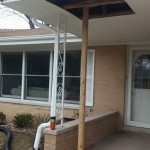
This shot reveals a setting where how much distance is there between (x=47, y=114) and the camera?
969 cm

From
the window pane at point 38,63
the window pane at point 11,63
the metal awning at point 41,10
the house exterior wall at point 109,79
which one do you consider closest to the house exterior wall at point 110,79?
the house exterior wall at point 109,79

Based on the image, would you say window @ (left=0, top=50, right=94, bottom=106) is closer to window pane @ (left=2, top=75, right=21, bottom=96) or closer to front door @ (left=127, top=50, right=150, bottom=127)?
window pane @ (left=2, top=75, right=21, bottom=96)

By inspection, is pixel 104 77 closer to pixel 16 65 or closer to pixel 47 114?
pixel 47 114

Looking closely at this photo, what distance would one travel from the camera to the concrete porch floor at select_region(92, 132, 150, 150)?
647cm

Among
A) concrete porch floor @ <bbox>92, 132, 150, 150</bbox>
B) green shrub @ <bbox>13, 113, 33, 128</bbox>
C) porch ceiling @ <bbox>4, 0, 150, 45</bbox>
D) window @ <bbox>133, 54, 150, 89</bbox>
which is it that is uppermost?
porch ceiling @ <bbox>4, 0, 150, 45</bbox>

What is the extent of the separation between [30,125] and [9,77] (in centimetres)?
294

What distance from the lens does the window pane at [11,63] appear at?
1097 cm

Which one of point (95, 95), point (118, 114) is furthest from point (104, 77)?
point (118, 114)

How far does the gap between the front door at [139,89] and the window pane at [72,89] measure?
1914 millimetres

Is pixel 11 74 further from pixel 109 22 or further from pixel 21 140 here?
pixel 109 22

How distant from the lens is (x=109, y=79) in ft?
28.3

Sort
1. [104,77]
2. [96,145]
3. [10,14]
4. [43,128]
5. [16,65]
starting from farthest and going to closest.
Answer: [10,14]
[16,65]
[104,77]
[96,145]
[43,128]

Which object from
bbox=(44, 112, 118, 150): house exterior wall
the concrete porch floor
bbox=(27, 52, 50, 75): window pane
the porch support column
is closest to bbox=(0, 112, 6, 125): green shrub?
bbox=(27, 52, 50, 75): window pane

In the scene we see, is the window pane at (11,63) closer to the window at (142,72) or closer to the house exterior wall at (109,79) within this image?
the house exterior wall at (109,79)
